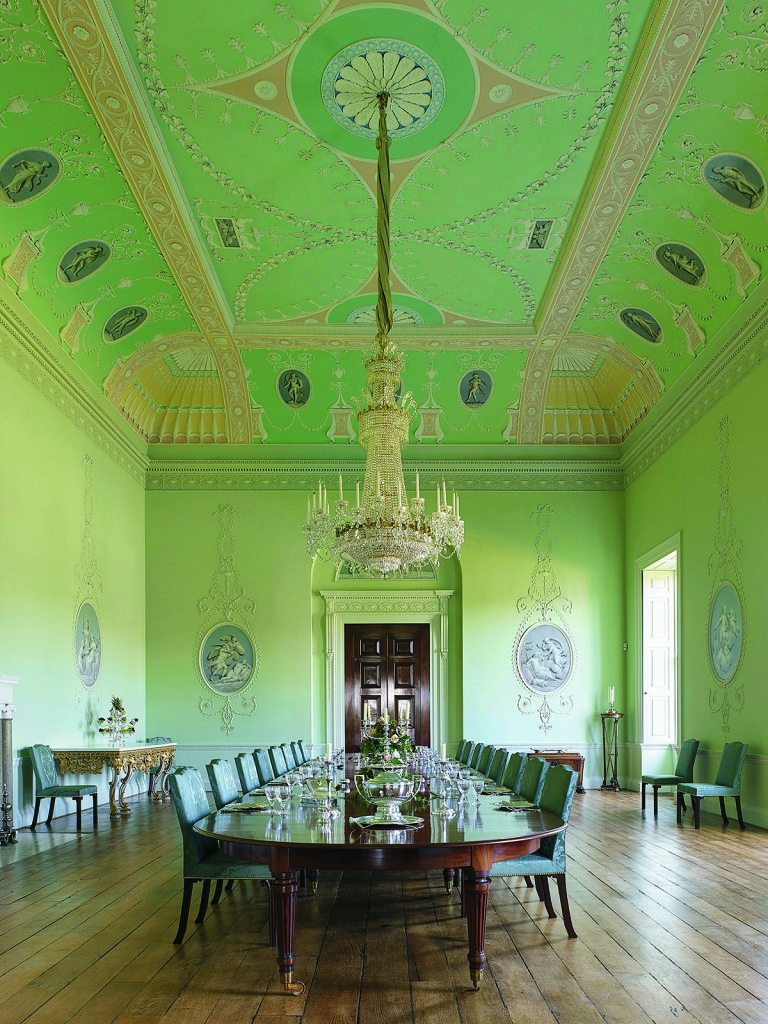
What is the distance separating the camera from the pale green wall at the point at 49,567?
9.09 metres

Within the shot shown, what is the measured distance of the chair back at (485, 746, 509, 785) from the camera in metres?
7.97

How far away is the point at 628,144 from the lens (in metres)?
8.19

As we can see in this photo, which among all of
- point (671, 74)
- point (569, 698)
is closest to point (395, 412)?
point (671, 74)

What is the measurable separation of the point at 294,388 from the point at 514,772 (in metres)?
8.19

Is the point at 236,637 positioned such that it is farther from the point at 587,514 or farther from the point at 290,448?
the point at 587,514

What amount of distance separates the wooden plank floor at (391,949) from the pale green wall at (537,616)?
588cm

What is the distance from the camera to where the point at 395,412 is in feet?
27.8

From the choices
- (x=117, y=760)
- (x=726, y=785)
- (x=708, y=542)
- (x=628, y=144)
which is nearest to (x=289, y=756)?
(x=117, y=760)

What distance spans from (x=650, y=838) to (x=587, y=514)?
642 cm

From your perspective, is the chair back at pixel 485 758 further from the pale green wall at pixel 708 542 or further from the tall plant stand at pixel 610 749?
the tall plant stand at pixel 610 749

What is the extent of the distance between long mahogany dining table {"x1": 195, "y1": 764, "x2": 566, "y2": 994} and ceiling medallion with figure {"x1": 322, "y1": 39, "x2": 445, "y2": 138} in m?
5.90

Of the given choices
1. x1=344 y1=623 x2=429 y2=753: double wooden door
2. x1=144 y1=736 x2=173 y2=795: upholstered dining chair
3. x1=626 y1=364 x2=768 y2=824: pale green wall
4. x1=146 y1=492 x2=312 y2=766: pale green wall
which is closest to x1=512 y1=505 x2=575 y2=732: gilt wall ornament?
x1=626 y1=364 x2=768 y2=824: pale green wall

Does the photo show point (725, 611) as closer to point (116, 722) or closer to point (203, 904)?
point (203, 904)

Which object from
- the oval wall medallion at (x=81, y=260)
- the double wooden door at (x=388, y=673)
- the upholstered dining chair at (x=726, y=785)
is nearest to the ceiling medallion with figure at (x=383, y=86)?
the oval wall medallion at (x=81, y=260)
